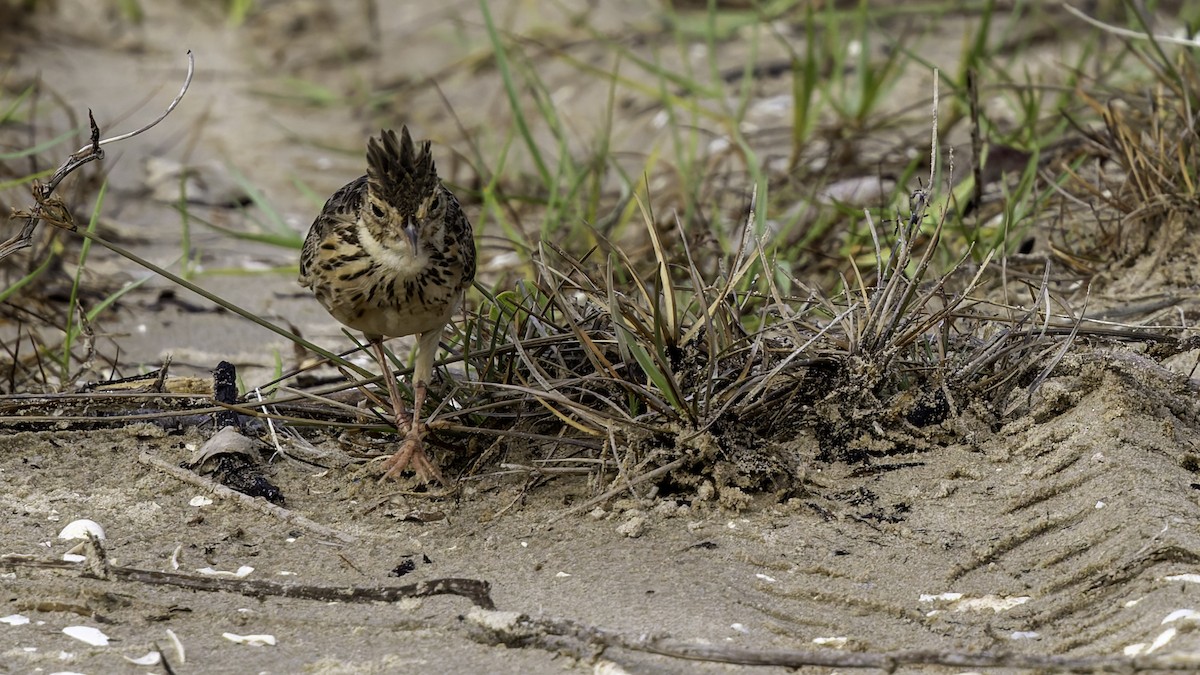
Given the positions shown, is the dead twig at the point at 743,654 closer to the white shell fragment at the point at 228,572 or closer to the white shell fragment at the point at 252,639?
the white shell fragment at the point at 252,639

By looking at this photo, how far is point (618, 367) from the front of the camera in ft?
12.3

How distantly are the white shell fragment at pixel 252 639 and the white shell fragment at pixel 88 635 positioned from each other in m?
0.25

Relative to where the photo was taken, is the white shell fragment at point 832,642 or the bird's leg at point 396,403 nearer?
the white shell fragment at point 832,642

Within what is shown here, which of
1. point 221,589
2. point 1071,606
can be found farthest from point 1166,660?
point 221,589

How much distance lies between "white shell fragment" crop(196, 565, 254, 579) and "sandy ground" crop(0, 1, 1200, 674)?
0.03 m

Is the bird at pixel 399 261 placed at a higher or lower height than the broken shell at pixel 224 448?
higher

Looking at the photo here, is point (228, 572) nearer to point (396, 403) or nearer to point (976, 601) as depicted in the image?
point (396, 403)

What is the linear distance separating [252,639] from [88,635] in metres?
0.34

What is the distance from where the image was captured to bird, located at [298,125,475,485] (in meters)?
3.97

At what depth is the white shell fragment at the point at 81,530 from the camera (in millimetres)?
3451

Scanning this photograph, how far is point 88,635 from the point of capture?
9.70ft

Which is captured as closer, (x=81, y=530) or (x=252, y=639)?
(x=252, y=639)

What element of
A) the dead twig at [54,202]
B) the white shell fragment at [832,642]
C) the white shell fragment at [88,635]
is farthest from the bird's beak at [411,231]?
the white shell fragment at [832,642]

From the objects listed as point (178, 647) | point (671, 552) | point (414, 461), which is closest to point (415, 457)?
point (414, 461)
